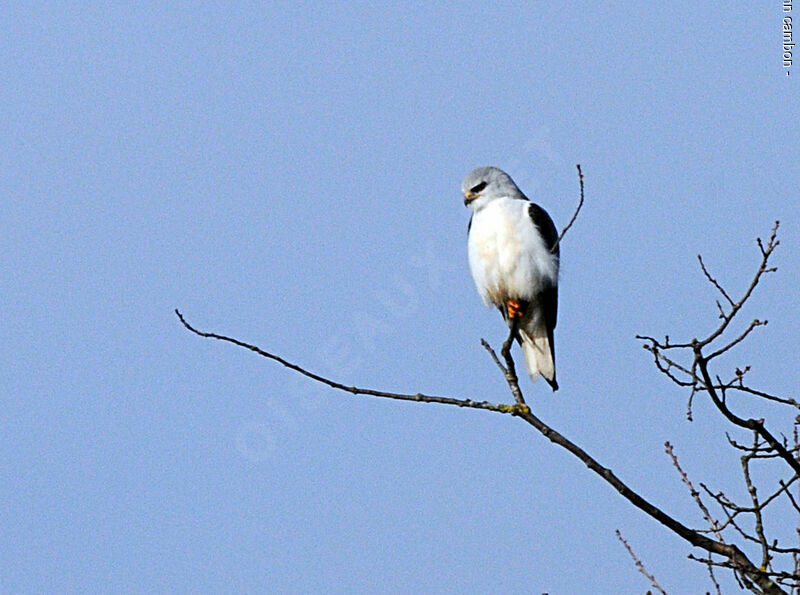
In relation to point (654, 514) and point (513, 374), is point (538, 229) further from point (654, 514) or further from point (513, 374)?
point (654, 514)

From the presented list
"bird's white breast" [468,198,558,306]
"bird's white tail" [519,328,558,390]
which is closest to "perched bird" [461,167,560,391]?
"bird's white breast" [468,198,558,306]

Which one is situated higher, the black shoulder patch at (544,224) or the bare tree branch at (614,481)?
the black shoulder patch at (544,224)

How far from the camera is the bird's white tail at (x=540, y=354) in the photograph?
6570mm

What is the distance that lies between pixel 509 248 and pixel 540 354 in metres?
1.00

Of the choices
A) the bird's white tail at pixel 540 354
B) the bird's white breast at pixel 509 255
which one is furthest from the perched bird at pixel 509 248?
the bird's white tail at pixel 540 354

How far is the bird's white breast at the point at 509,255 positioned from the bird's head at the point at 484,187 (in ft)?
0.49

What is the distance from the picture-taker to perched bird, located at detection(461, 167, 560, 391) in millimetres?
5910

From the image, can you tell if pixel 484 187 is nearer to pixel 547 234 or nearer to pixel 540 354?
pixel 547 234

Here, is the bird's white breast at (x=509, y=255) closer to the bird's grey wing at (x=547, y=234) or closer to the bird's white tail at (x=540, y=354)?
the bird's grey wing at (x=547, y=234)

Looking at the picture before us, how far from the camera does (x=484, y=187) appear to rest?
20.7ft

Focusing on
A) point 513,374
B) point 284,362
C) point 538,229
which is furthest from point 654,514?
point 538,229

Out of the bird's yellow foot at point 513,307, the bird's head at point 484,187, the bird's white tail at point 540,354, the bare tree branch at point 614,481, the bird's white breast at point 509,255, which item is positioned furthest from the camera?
the bird's white tail at point 540,354

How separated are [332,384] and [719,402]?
1.31m

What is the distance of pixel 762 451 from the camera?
3.54 m
